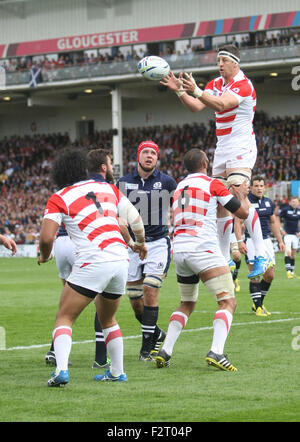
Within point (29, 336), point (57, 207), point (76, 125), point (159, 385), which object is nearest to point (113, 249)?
point (57, 207)

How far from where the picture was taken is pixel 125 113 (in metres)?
52.3

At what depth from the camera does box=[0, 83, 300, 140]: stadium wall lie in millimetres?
47312

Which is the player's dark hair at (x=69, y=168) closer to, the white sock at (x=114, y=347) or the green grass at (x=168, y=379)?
the white sock at (x=114, y=347)

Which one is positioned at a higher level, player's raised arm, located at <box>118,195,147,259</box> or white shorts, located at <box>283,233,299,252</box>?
player's raised arm, located at <box>118,195,147,259</box>

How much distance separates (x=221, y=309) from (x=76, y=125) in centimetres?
4655

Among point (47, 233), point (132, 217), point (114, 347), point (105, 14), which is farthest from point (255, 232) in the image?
point (105, 14)

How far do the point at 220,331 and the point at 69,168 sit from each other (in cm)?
232

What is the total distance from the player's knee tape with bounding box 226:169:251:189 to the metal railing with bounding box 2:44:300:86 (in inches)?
1270

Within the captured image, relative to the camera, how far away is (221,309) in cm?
824

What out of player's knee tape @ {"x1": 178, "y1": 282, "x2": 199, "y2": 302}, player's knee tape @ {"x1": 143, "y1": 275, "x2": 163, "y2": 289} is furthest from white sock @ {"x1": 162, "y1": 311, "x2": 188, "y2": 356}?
player's knee tape @ {"x1": 143, "y1": 275, "x2": 163, "y2": 289}

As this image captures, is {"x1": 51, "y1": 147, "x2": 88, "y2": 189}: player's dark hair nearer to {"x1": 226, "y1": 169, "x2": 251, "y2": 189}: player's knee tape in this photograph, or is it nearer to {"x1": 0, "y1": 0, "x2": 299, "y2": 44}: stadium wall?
{"x1": 226, "y1": 169, "x2": 251, "y2": 189}: player's knee tape

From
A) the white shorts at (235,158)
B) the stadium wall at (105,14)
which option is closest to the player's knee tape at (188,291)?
the white shorts at (235,158)

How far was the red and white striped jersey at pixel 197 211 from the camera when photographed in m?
8.19
